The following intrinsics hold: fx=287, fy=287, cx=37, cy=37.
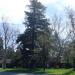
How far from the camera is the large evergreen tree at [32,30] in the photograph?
236 ft

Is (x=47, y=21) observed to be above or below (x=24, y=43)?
above

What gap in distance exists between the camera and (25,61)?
72.6 m

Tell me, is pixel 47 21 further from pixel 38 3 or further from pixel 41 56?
pixel 41 56

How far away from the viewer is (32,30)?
73.2m

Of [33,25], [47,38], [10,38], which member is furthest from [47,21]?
[10,38]

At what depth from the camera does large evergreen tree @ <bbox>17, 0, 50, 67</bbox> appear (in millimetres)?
72000

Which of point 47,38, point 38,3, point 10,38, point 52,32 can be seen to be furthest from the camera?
point 10,38

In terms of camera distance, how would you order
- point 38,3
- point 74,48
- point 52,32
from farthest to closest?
point 38,3, point 52,32, point 74,48

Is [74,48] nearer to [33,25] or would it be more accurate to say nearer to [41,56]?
[41,56]

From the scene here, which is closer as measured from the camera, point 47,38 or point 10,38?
point 47,38

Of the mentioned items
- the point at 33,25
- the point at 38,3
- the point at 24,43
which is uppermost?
the point at 38,3

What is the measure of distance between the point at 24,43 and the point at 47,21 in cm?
811

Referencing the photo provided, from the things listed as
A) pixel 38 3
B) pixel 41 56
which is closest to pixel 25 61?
pixel 41 56

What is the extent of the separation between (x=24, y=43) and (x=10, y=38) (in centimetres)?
1397
